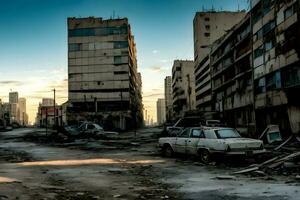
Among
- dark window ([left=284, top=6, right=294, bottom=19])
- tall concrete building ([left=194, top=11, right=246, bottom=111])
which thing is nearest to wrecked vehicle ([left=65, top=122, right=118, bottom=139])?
dark window ([left=284, top=6, right=294, bottom=19])

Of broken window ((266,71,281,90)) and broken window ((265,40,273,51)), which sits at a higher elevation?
broken window ((265,40,273,51))

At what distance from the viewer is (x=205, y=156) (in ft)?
56.4

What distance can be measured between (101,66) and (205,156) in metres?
86.3

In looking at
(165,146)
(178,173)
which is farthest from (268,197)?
(165,146)

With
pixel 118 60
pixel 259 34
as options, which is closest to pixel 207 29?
pixel 118 60

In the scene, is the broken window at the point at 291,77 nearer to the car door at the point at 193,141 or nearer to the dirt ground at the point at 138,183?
the car door at the point at 193,141

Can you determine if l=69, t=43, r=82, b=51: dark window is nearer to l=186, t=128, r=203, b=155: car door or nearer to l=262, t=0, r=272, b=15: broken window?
l=262, t=0, r=272, b=15: broken window

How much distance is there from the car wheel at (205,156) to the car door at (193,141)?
0.47 meters

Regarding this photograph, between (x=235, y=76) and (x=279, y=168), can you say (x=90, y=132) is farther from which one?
(x=279, y=168)

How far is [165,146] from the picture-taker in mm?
20547

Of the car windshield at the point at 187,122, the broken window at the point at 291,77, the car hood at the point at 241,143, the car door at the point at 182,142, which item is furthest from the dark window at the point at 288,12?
the car hood at the point at 241,143

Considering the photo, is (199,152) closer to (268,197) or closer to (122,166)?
(122,166)

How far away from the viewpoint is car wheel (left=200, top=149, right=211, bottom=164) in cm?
1695

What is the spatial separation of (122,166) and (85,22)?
8793 cm
